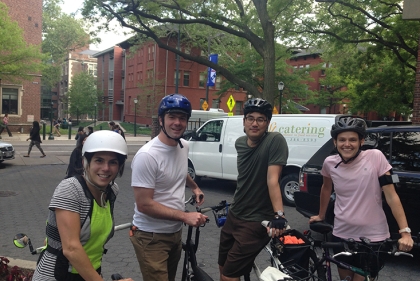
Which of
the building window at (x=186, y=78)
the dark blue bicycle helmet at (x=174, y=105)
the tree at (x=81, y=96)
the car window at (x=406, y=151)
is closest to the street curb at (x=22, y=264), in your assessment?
the dark blue bicycle helmet at (x=174, y=105)

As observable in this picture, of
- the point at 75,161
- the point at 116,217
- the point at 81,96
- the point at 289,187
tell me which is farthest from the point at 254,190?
the point at 81,96

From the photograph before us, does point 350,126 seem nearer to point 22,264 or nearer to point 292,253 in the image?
point 292,253

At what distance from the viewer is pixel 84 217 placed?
2031 millimetres

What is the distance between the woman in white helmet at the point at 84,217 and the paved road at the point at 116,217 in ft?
7.29

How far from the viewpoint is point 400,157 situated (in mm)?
5344

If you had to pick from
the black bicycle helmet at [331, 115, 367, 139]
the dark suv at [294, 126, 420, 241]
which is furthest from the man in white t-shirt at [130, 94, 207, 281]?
the dark suv at [294, 126, 420, 241]

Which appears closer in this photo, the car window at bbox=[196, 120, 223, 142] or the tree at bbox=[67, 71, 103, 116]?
the car window at bbox=[196, 120, 223, 142]

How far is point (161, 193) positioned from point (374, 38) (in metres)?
17.5

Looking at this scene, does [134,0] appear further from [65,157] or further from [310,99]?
[310,99]

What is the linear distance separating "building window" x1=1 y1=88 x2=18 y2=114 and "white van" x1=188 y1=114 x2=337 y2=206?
29234 millimetres

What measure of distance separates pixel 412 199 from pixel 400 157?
2.02 ft

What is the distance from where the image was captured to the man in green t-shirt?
3.03 metres

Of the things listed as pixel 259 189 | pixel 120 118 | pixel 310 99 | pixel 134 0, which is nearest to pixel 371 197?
pixel 259 189

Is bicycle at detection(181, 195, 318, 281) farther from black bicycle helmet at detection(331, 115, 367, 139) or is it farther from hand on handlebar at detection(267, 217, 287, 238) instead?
black bicycle helmet at detection(331, 115, 367, 139)
